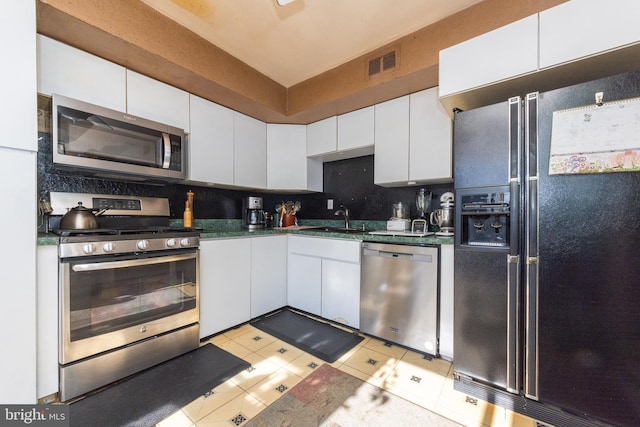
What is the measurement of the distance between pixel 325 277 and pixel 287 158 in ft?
4.59

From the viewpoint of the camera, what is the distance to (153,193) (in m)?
2.25

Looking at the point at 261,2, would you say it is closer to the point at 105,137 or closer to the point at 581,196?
the point at 105,137

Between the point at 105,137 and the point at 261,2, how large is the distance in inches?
53.9

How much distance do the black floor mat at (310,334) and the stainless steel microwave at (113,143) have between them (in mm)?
1526

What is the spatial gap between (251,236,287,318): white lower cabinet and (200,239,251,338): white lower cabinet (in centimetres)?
7

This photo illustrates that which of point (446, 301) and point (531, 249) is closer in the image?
point (531, 249)

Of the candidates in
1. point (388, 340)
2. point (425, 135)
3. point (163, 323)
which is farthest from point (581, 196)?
point (163, 323)

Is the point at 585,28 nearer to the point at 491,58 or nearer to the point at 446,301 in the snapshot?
the point at 491,58

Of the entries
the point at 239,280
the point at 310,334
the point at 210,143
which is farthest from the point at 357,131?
the point at 310,334

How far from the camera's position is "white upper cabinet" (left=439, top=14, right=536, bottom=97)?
4.63ft

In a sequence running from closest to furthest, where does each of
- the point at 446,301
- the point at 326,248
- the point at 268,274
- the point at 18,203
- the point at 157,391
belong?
1. the point at 18,203
2. the point at 157,391
3. the point at 446,301
4. the point at 326,248
5. the point at 268,274

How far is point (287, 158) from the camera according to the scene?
9.57 ft

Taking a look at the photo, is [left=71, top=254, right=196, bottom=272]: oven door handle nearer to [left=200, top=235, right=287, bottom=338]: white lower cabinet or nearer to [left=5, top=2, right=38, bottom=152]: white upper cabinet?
[left=200, top=235, right=287, bottom=338]: white lower cabinet

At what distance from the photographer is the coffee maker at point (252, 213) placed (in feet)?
9.12
